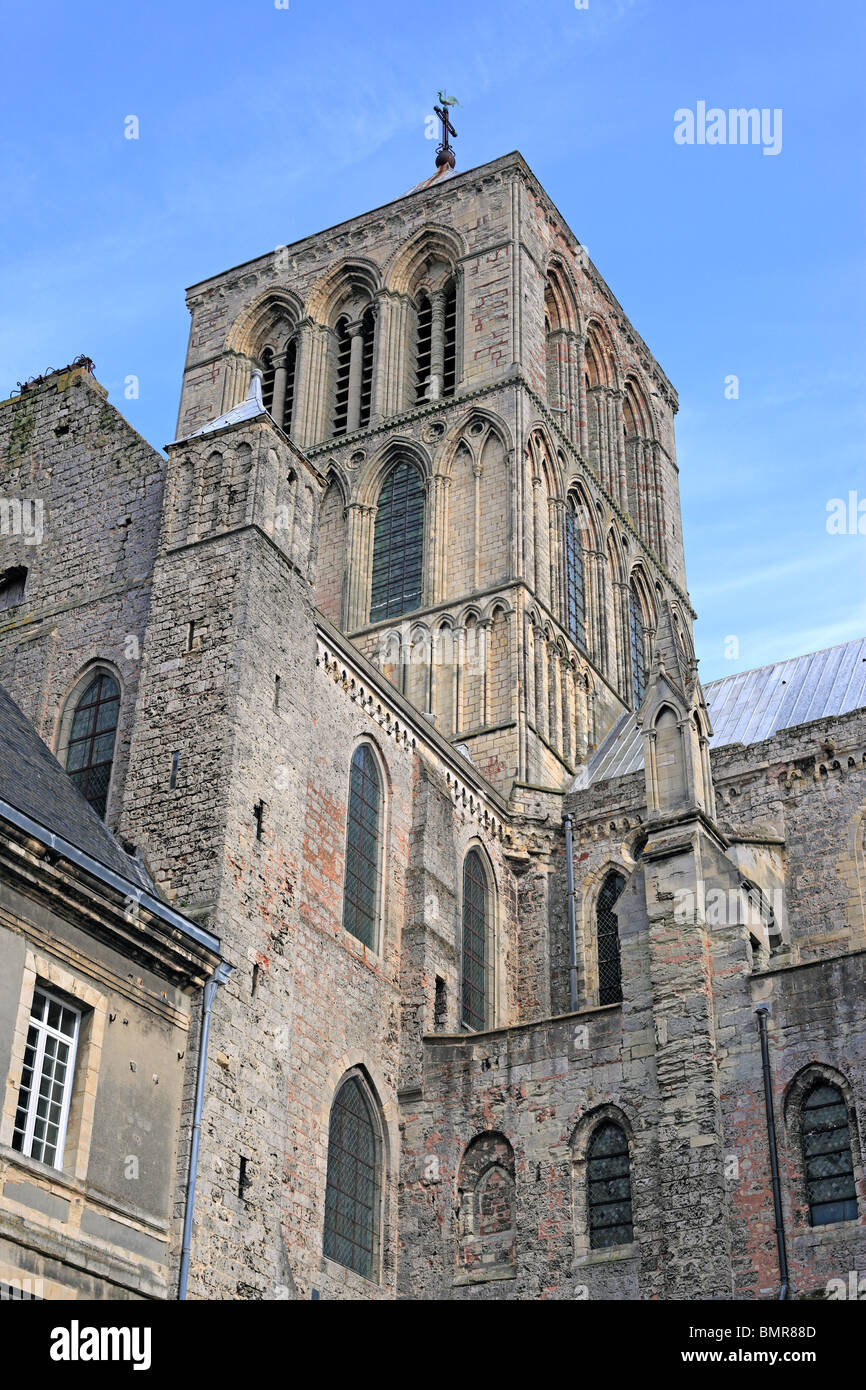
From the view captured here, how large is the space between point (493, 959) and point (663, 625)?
647 cm

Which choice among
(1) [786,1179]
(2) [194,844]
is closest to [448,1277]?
(1) [786,1179]

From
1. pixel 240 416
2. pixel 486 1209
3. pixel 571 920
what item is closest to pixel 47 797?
pixel 240 416

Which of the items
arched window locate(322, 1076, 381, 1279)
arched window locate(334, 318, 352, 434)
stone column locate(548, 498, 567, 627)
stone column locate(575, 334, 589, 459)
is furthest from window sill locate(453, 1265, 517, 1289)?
arched window locate(334, 318, 352, 434)

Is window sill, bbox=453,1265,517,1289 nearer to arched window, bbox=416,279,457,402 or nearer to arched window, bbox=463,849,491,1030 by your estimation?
arched window, bbox=463,849,491,1030

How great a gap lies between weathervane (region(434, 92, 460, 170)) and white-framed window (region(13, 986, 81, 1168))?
3759 centimetres

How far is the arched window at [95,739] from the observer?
2514cm

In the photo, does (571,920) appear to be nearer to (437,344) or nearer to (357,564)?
(357,564)

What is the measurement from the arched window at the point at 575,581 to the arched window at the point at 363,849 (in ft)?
40.1

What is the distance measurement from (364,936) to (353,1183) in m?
3.68

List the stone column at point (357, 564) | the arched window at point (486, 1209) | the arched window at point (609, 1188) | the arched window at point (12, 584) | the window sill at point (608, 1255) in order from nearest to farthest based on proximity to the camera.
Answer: the window sill at point (608, 1255)
the arched window at point (609, 1188)
the arched window at point (486, 1209)
the arched window at point (12, 584)
the stone column at point (357, 564)

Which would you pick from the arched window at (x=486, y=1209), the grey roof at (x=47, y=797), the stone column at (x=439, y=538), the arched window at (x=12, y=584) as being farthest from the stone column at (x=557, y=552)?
the grey roof at (x=47, y=797)

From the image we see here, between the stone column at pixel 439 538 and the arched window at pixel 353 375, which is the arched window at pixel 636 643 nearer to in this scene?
the stone column at pixel 439 538
